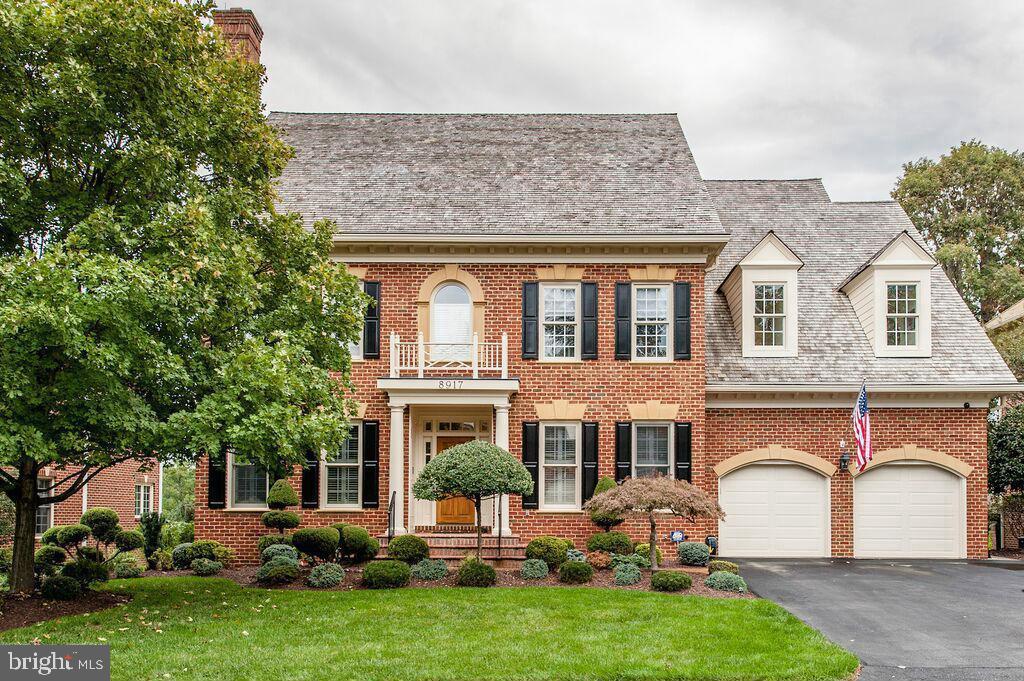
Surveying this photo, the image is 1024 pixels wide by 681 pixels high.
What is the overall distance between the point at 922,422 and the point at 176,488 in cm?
3720

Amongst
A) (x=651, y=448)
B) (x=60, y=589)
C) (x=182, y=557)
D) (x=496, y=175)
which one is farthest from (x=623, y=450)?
(x=60, y=589)

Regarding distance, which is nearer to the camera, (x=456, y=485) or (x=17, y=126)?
(x=17, y=126)

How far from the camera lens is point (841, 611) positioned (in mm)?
12523

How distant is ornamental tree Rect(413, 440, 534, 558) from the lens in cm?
1416

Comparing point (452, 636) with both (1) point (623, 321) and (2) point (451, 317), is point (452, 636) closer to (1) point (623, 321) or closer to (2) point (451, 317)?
(2) point (451, 317)

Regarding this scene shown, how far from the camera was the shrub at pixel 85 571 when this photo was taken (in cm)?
1358

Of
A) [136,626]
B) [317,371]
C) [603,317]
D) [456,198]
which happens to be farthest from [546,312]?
[136,626]

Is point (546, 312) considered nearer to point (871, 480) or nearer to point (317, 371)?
point (317, 371)

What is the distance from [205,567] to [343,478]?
10.6 ft

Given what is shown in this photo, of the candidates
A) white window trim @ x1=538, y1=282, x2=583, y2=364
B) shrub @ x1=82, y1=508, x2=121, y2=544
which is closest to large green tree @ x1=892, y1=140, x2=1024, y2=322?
white window trim @ x1=538, y1=282, x2=583, y2=364

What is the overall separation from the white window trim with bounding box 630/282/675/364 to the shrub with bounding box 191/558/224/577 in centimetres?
914

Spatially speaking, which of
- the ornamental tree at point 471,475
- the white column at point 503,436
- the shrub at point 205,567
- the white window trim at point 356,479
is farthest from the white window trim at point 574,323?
the shrub at point 205,567

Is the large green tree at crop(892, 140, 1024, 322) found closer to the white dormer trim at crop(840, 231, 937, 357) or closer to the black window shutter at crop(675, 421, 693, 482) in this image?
the white dormer trim at crop(840, 231, 937, 357)

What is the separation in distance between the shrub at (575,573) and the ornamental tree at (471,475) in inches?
58.2
